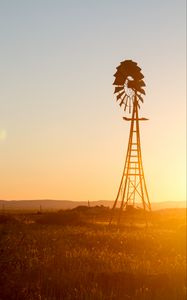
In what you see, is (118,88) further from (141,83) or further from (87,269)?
(87,269)

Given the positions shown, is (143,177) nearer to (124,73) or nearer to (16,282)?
(124,73)

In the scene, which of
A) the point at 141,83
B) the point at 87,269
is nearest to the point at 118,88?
the point at 141,83

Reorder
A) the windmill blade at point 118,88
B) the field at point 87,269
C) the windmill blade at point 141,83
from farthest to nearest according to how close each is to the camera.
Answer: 1. the windmill blade at point 118,88
2. the windmill blade at point 141,83
3. the field at point 87,269

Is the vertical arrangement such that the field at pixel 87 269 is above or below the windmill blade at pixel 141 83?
below

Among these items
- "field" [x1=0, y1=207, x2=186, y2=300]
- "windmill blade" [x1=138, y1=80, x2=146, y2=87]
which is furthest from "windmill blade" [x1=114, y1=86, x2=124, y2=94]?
"field" [x1=0, y1=207, x2=186, y2=300]

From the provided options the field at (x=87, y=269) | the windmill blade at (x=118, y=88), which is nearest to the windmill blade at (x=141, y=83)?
the windmill blade at (x=118, y=88)

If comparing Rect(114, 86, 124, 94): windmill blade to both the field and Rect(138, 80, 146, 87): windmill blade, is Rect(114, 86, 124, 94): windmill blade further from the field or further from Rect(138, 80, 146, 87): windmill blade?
the field

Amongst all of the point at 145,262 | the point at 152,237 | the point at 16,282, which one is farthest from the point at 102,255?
the point at 152,237

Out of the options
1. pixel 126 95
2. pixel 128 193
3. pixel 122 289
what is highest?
pixel 126 95

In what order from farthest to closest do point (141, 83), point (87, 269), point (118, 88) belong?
point (118, 88)
point (141, 83)
point (87, 269)

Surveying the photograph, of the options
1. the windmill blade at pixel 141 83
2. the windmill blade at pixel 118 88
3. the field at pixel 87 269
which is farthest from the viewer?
the windmill blade at pixel 118 88

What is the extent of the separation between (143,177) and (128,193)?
1.61 meters

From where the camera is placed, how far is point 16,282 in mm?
17188

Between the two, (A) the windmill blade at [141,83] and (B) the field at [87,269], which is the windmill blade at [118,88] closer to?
(A) the windmill blade at [141,83]
